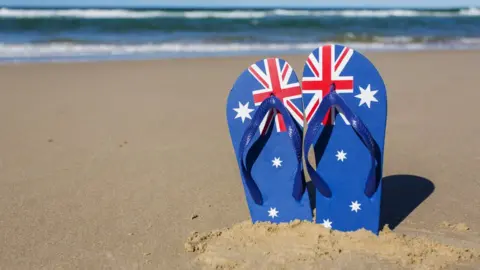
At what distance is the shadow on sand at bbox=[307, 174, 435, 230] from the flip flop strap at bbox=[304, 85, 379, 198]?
10.5 inches

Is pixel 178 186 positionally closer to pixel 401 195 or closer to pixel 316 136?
pixel 316 136

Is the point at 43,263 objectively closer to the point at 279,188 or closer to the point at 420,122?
the point at 279,188

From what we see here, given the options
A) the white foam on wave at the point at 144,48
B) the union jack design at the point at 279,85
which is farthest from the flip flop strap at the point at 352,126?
the white foam on wave at the point at 144,48

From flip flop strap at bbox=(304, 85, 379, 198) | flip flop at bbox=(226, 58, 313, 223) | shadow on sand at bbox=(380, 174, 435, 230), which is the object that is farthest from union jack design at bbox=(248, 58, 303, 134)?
shadow on sand at bbox=(380, 174, 435, 230)

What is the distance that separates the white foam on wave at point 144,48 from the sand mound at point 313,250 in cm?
723

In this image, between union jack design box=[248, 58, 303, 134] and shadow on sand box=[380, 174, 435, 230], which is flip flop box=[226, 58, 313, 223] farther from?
shadow on sand box=[380, 174, 435, 230]

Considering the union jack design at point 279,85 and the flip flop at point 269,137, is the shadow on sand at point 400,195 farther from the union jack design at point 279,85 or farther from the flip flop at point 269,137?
the union jack design at point 279,85

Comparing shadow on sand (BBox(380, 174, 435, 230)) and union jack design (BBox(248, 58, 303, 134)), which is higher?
union jack design (BBox(248, 58, 303, 134))

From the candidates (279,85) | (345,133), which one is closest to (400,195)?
(345,133)

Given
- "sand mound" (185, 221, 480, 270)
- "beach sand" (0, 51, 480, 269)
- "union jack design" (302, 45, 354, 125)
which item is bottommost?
"beach sand" (0, 51, 480, 269)

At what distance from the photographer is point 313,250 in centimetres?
203

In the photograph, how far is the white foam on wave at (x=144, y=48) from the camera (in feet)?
30.1

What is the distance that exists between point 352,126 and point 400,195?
734 mm

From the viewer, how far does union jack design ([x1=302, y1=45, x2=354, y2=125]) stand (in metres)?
2.17
